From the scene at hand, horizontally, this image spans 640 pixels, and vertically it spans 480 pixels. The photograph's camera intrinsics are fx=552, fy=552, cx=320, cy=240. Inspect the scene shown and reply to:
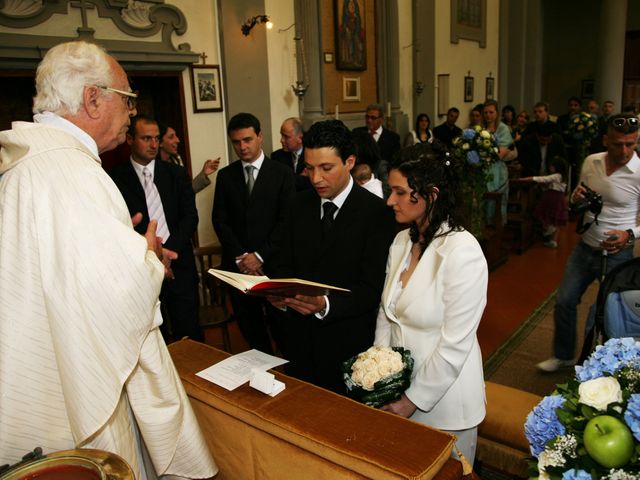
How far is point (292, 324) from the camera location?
258 centimetres

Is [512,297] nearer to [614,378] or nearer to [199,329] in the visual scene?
[199,329]

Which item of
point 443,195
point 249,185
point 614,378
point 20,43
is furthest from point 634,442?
point 20,43

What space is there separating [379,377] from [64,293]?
1.04 metres

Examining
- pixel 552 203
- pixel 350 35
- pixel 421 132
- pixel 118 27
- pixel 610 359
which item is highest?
pixel 350 35

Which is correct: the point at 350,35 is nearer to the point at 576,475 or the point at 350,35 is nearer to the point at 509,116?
the point at 509,116

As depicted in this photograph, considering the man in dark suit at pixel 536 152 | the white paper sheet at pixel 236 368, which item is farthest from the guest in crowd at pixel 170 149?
the man in dark suit at pixel 536 152

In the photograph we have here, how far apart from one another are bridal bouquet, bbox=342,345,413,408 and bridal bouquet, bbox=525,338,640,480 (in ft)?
2.35

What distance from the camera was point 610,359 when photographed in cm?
113

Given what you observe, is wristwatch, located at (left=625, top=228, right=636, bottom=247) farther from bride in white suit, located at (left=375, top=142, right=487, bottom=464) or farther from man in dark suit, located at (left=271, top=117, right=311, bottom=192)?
man in dark suit, located at (left=271, top=117, right=311, bottom=192)

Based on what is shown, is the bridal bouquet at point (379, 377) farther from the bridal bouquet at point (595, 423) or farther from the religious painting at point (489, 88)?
the religious painting at point (489, 88)

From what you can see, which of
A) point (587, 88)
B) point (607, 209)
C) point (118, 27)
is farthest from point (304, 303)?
point (587, 88)

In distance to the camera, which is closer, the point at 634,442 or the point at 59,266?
the point at 634,442

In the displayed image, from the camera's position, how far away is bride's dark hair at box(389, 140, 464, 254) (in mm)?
2047

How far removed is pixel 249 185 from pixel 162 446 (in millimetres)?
2467
